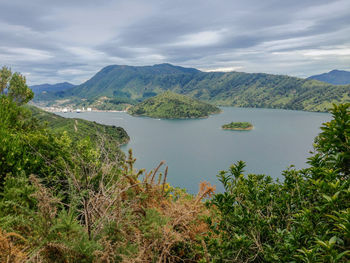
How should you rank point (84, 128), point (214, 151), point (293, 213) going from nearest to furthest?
point (293, 213) → point (214, 151) → point (84, 128)

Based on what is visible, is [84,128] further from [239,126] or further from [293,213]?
[293,213]

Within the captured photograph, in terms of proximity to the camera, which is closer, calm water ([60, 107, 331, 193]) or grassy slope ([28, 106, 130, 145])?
grassy slope ([28, 106, 130, 145])

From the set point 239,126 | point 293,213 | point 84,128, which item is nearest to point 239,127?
point 239,126

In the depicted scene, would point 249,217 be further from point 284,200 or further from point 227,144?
point 227,144

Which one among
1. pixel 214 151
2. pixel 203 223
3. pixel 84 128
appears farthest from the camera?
pixel 84 128

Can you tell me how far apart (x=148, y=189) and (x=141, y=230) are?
3.57 feet

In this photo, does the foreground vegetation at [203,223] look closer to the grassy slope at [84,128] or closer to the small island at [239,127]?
the grassy slope at [84,128]

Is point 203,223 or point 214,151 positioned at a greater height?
point 203,223

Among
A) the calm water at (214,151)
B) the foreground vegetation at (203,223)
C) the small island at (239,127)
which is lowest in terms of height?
the calm water at (214,151)

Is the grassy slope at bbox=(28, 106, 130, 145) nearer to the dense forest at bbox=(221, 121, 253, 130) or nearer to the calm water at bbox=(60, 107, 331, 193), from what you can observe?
the calm water at bbox=(60, 107, 331, 193)

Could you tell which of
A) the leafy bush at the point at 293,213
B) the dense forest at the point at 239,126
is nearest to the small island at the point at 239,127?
the dense forest at the point at 239,126

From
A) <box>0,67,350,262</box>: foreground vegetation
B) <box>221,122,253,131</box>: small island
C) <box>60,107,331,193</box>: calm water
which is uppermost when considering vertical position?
A: <box>0,67,350,262</box>: foreground vegetation

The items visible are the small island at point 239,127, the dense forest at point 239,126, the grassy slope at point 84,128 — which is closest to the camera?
the grassy slope at point 84,128

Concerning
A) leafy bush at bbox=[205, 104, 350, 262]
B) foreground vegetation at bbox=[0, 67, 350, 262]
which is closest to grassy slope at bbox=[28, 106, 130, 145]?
foreground vegetation at bbox=[0, 67, 350, 262]
